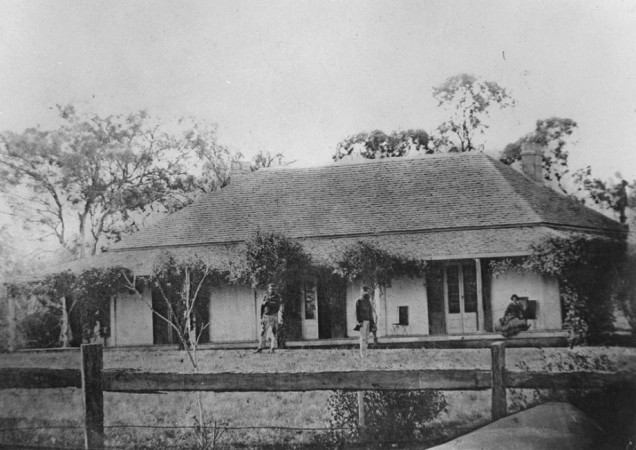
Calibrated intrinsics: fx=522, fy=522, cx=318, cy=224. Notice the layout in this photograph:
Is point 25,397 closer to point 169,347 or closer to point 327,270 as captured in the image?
point 169,347

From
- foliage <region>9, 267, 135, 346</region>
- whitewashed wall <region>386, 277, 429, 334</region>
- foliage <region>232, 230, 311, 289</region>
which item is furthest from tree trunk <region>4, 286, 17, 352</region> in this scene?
whitewashed wall <region>386, 277, 429, 334</region>

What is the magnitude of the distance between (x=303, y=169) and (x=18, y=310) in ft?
13.8

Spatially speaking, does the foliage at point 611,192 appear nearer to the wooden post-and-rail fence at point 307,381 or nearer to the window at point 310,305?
the wooden post-and-rail fence at point 307,381

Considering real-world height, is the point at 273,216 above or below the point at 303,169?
below

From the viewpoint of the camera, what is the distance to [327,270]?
25.2 ft

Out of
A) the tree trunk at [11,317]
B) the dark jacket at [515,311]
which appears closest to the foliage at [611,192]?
the dark jacket at [515,311]

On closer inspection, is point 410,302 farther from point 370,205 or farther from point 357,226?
point 370,205

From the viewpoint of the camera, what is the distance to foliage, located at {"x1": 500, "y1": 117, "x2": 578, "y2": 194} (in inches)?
255

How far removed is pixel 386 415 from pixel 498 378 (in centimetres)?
144

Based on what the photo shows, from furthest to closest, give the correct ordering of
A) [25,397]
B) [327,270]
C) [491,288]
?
[491,288]
[327,270]
[25,397]

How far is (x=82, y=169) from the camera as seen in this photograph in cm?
661

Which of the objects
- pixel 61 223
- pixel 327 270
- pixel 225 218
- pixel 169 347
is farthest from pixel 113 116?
pixel 327 270

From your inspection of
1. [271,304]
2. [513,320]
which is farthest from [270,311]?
[513,320]

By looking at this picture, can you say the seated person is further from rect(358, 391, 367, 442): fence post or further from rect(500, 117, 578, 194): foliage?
rect(358, 391, 367, 442): fence post
